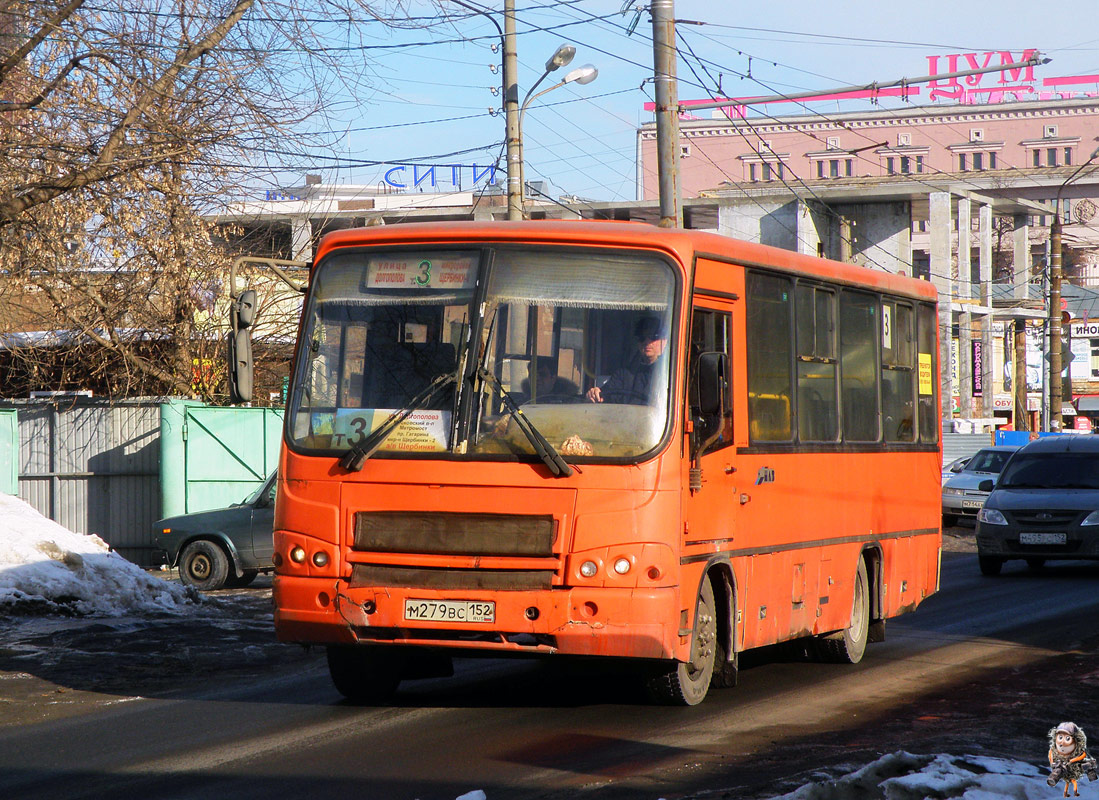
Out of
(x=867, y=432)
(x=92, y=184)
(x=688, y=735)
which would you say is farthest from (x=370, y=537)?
(x=92, y=184)

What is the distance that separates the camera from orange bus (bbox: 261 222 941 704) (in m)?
8.04

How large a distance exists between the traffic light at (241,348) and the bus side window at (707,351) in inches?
99.9

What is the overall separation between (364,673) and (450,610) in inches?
58.9

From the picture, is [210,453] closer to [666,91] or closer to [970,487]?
[666,91]

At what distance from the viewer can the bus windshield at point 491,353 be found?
824 cm

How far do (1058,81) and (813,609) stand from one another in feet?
340

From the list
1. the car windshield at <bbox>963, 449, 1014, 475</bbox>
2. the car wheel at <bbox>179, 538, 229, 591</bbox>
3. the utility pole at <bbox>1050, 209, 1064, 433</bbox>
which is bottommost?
the car wheel at <bbox>179, 538, 229, 591</bbox>

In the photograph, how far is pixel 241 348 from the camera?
8953 millimetres

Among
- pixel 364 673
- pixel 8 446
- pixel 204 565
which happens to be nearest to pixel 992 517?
pixel 204 565

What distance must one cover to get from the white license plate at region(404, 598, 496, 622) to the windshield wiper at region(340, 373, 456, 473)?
2.70 ft

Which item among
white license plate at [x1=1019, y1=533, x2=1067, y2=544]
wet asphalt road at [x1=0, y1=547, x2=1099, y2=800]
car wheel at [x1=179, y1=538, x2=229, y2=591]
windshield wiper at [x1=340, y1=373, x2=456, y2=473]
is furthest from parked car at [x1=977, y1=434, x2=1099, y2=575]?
windshield wiper at [x1=340, y1=373, x2=456, y2=473]

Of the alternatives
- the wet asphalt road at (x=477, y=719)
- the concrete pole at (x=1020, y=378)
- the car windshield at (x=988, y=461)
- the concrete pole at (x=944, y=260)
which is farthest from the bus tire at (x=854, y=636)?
the concrete pole at (x=1020, y=378)

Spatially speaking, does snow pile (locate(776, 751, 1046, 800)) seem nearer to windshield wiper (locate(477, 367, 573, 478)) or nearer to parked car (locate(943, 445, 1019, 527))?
windshield wiper (locate(477, 367, 573, 478))

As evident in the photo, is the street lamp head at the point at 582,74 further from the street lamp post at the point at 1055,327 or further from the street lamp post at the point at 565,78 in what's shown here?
the street lamp post at the point at 1055,327
